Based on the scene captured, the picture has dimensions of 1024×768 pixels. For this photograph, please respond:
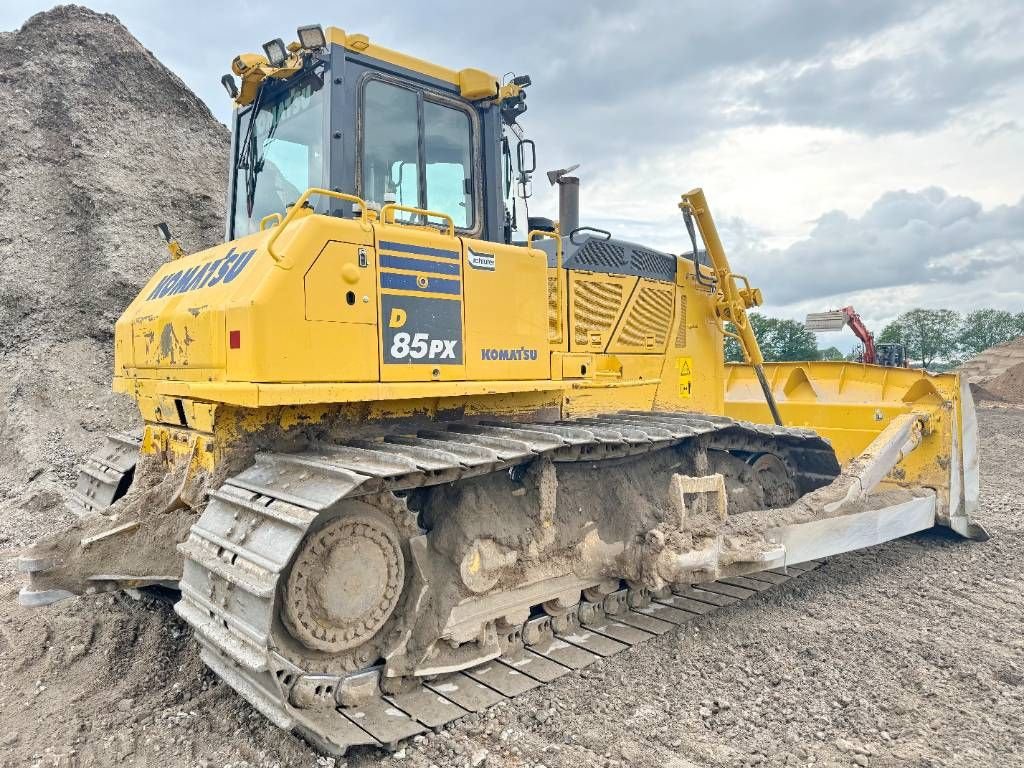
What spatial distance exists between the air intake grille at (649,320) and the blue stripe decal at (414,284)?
5.61ft

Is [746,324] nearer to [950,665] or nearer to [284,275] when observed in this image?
[950,665]

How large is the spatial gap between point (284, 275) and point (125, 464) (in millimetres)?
2567

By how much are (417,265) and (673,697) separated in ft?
8.39

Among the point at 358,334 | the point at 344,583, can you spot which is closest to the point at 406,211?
A: the point at 358,334

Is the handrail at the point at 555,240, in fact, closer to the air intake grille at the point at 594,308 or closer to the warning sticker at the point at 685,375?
the air intake grille at the point at 594,308

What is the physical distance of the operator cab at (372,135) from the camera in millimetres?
3967

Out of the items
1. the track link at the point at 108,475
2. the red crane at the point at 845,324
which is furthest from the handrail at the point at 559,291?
the red crane at the point at 845,324

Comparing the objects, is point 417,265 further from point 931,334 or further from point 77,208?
point 931,334

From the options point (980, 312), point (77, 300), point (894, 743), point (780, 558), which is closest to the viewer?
point (894, 743)

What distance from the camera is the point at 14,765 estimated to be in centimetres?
319

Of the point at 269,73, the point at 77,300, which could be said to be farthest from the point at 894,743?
the point at 77,300

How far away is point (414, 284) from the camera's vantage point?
12.4ft

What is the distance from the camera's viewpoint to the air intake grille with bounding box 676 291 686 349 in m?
5.90

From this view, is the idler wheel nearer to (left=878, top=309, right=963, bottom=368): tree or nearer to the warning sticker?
the warning sticker
